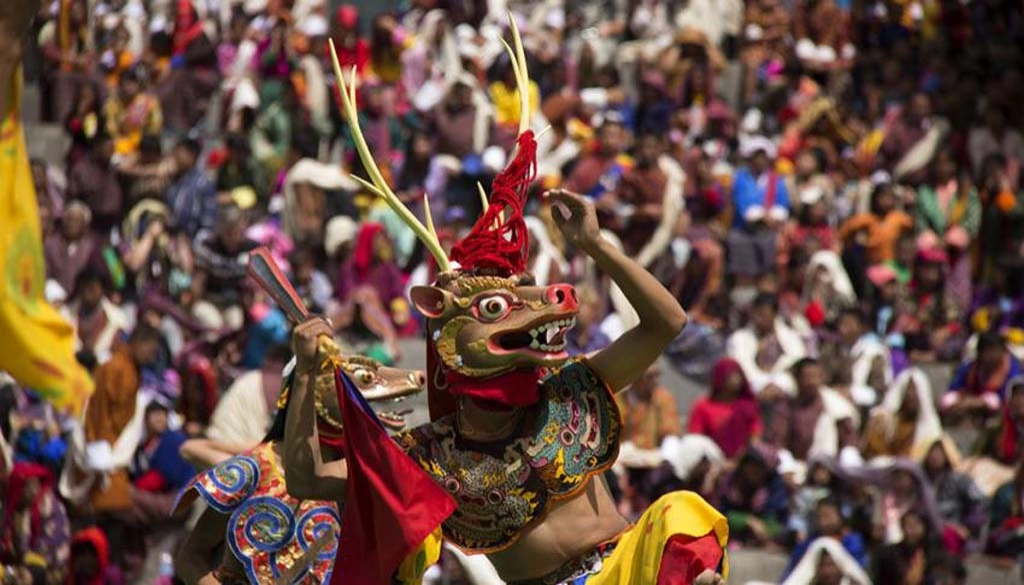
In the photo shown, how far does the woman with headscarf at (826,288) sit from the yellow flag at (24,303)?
10048 millimetres

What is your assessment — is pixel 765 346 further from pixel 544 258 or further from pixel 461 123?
pixel 461 123

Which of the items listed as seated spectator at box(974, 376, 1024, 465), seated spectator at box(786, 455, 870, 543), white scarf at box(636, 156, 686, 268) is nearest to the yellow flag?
seated spectator at box(786, 455, 870, 543)

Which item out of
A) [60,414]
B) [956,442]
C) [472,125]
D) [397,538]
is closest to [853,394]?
[956,442]

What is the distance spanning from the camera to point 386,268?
16.3m

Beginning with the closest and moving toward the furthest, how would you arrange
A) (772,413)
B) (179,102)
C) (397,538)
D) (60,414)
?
(397,538)
(60,414)
(772,413)
(179,102)

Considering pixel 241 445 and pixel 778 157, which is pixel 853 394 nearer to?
pixel 778 157

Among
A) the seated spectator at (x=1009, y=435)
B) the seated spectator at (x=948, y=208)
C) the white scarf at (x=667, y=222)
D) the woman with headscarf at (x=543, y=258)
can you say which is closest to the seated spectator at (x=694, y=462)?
the woman with headscarf at (x=543, y=258)

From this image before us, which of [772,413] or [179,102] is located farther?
[179,102]

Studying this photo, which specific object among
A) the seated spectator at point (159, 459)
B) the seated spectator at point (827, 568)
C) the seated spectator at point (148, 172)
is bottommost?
the seated spectator at point (148, 172)

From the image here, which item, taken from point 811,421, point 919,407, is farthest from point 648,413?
point 919,407

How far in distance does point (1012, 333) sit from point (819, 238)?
139cm

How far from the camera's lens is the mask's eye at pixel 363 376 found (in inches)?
383

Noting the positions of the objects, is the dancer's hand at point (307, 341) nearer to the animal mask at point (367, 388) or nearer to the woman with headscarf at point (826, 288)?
the animal mask at point (367, 388)

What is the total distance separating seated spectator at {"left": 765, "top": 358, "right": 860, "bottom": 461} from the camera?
15406mm
